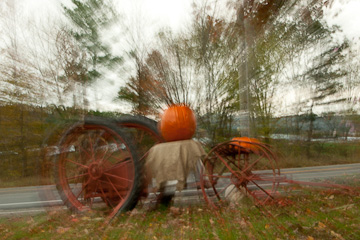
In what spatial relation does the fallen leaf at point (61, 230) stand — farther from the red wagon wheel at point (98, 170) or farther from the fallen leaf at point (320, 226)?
the fallen leaf at point (320, 226)

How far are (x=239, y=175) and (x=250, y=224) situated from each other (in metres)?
0.79

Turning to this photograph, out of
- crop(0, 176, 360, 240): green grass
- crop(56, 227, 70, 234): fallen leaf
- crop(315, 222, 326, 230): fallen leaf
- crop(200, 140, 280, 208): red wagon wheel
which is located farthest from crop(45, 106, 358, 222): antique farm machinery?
crop(315, 222, 326, 230): fallen leaf

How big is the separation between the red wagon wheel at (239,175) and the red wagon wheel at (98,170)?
558 millimetres

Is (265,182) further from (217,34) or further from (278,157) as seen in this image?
(217,34)

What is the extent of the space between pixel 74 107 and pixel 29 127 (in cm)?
69

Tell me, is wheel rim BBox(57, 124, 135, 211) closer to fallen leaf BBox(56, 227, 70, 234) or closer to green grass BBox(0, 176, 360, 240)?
green grass BBox(0, 176, 360, 240)

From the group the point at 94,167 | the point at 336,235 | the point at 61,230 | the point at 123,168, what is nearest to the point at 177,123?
the point at 123,168

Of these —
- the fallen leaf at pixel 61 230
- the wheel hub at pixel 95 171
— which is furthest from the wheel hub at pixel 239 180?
the fallen leaf at pixel 61 230

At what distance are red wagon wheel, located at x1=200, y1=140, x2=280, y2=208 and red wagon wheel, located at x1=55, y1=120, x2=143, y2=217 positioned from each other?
558 millimetres

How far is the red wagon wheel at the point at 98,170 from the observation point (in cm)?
186

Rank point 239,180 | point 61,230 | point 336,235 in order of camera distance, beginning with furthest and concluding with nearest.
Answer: point 239,180 < point 61,230 < point 336,235

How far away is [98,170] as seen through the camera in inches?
77.7

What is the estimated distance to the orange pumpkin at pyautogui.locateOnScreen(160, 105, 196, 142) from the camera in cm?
151

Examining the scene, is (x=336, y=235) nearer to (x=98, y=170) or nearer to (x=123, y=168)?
(x=123, y=168)
